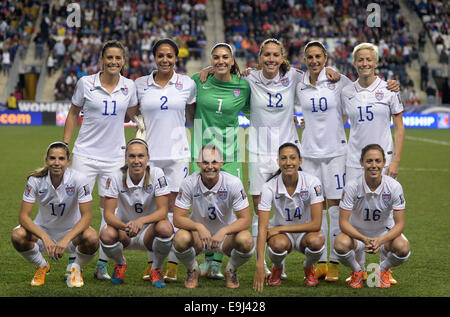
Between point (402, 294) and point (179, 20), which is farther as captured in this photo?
point (179, 20)

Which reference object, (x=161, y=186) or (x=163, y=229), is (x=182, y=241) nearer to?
(x=163, y=229)

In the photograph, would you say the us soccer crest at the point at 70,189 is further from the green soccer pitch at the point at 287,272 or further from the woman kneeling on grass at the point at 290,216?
the woman kneeling on grass at the point at 290,216

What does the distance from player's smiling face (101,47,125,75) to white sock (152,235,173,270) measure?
148 cm

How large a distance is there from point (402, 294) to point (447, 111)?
21279mm

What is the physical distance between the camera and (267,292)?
5.20 meters

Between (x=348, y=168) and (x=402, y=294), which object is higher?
(x=348, y=168)

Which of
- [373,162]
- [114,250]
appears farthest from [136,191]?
[373,162]

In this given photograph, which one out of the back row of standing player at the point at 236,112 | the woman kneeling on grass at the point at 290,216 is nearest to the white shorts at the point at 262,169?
the back row of standing player at the point at 236,112

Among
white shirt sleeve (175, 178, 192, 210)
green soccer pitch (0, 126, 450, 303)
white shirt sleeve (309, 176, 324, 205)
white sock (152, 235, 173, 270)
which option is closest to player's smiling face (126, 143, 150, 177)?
white shirt sleeve (175, 178, 192, 210)

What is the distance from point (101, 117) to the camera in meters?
5.74

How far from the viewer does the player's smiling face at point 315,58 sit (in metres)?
5.80

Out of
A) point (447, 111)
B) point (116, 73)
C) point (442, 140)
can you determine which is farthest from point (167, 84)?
point (447, 111)

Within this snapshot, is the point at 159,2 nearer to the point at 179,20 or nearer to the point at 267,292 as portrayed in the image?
the point at 179,20

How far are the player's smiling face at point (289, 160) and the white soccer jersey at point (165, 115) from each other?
0.97 m
